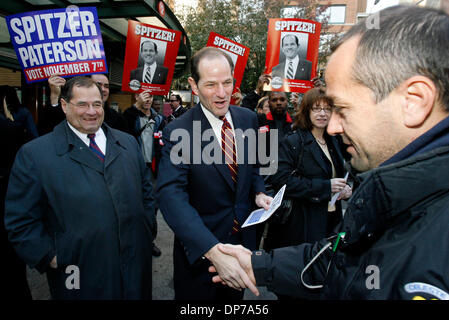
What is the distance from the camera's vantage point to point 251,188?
2.25 metres

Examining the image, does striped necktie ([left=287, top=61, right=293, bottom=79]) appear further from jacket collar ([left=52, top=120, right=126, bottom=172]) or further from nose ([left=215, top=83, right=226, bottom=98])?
jacket collar ([left=52, top=120, right=126, bottom=172])

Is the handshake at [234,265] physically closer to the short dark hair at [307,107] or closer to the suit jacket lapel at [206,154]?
the suit jacket lapel at [206,154]

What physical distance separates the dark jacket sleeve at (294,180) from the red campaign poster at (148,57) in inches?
101

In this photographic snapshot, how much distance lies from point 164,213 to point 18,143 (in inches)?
70.8

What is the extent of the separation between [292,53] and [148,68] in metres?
2.29

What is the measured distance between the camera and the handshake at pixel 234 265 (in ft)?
4.98

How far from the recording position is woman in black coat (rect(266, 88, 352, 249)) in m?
2.53

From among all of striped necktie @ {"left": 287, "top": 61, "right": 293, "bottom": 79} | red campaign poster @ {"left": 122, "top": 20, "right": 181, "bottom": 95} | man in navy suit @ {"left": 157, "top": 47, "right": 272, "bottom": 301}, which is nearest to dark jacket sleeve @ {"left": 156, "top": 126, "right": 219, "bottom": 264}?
man in navy suit @ {"left": 157, "top": 47, "right": 272, "bottom": 301}

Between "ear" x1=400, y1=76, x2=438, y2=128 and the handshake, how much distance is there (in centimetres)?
104

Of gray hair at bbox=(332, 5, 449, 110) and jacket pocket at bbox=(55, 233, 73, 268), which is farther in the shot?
jacket pocket at bbox=(55, 233, 73, 268)

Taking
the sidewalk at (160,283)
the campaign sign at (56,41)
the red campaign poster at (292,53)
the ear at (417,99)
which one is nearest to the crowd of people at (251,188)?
the ear at (417,99)

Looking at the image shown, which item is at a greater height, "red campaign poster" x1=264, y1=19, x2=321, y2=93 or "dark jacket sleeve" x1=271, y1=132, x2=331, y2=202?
"red campaign poster" x1=264, y1=19, x2=321, y2=93

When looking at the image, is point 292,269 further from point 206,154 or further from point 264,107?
point 264,107

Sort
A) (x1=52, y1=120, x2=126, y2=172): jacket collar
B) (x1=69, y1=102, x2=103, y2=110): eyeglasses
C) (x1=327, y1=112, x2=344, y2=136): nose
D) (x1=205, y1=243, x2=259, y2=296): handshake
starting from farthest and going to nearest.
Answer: (x1=69, y1=102, x2=103, y2=110): eyeglasses < (x1=52, y1=120, x2=126, y2=172): jacket collar < (x1=205, y1=243, x2=259, y2=296): handshake < (x1=327, y1=112, x2=344, y2=136): nose
